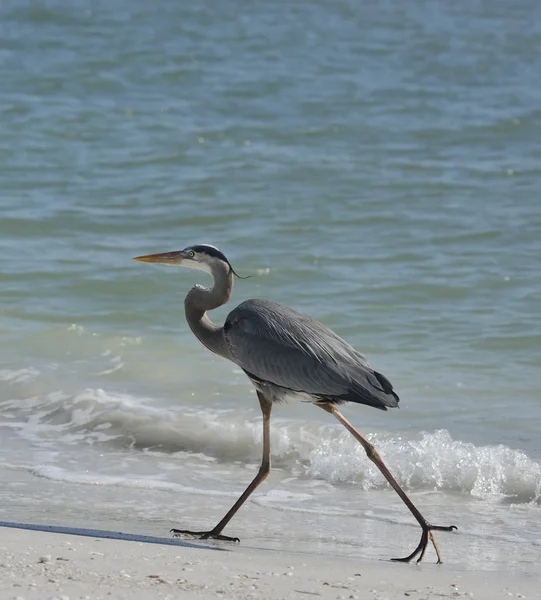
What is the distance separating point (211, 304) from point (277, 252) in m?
5.17

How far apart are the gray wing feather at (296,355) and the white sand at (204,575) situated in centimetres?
85

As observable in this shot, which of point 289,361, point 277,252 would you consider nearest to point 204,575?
point 289,361

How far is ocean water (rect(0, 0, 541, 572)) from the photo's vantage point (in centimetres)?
630

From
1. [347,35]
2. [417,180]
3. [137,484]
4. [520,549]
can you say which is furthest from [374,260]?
[347,35]

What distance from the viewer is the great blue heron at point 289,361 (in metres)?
5.50

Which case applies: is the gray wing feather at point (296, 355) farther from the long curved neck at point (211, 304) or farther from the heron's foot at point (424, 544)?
the heron's foot at point (424, 544)

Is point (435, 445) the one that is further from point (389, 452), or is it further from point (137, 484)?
point (137, 484)

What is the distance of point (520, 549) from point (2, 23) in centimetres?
1670

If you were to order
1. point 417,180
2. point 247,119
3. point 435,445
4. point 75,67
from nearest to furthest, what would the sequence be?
point 435,445 → point 417,180 → point 247,119 → point 75,67

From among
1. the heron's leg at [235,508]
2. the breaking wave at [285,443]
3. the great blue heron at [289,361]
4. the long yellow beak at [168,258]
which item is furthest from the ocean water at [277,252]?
the long yellow beak at [168,258]

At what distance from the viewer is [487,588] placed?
457 centimetres

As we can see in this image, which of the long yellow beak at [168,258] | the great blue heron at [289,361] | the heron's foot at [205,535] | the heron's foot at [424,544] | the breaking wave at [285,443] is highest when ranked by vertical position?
the long yellow beak at [168,258]

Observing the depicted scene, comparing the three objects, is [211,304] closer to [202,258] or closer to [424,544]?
[202,258]

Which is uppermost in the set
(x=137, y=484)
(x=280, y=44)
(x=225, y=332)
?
(x=280, y=44)
